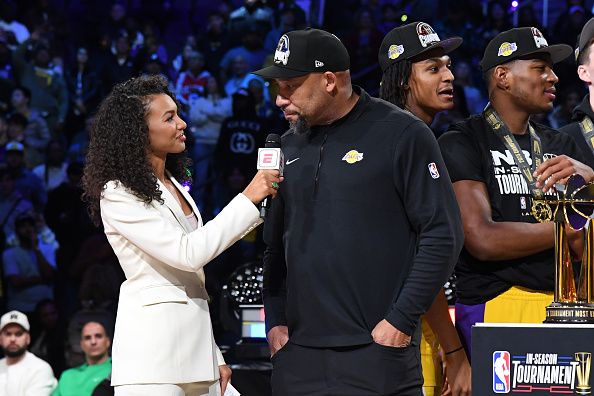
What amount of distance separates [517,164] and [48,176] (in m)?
6.20

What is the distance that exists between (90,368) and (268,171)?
4.44 meters

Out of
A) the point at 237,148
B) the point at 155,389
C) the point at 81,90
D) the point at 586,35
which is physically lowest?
the point at 155,389

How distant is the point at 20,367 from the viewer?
286 inches

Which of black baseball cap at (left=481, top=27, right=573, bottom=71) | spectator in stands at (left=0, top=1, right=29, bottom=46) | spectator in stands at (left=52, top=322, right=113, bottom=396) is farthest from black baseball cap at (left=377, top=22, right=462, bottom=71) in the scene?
spectator in stands at (left=0, top=1, right=29, bottom=46)

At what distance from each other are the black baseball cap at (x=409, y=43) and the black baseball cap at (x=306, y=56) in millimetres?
724

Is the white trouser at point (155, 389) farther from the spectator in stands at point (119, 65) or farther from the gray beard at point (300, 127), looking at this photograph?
the spectator in stands at point (119, 65)

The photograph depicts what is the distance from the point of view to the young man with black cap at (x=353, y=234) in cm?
286

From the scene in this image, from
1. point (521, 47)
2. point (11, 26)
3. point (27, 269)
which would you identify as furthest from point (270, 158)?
point (11, 26)

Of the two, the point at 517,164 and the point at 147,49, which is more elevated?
the point at 147,49

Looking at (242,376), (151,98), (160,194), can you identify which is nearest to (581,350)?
(160,194)

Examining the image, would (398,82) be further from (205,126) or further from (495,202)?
(205,126)

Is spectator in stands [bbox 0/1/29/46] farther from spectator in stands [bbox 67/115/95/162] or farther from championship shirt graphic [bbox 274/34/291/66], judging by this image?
championship shirt graphic [bbox 274/34/291/66]

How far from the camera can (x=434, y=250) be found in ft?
9.38

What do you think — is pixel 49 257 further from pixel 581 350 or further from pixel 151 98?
pixel 581 350
